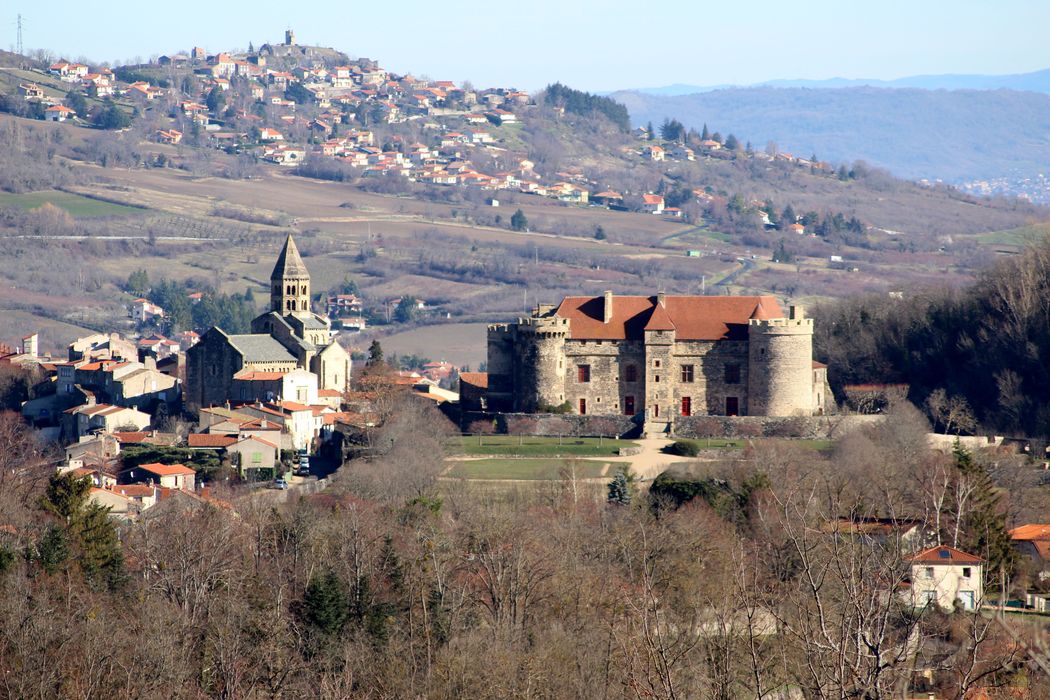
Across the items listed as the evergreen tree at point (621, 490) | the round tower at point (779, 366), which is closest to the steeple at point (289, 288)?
the round tower at point (779, 366)

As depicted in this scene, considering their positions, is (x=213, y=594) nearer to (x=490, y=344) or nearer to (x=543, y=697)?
(x=543, y=697)

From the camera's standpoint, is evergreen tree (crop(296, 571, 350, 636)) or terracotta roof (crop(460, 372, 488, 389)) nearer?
evergreen tree (crop(296, 571, 350, 636))

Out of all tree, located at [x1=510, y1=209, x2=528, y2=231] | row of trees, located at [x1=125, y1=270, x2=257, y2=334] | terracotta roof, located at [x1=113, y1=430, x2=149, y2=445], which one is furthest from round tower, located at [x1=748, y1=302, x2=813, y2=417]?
tree, located at [x1=510, y1=209, x2=528, y2=231]

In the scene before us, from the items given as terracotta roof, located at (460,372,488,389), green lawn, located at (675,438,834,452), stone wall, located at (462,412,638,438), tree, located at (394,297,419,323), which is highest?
terracotta roof, located at (460,372,488,389)

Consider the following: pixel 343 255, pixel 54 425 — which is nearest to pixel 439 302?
pixel 343 255

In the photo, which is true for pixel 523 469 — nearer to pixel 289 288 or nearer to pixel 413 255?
pixel 289 288

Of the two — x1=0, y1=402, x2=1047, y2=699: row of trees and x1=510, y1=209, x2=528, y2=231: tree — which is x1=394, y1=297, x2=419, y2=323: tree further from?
x1=0, y1=402, x2=1047, y2=699: row of trees
